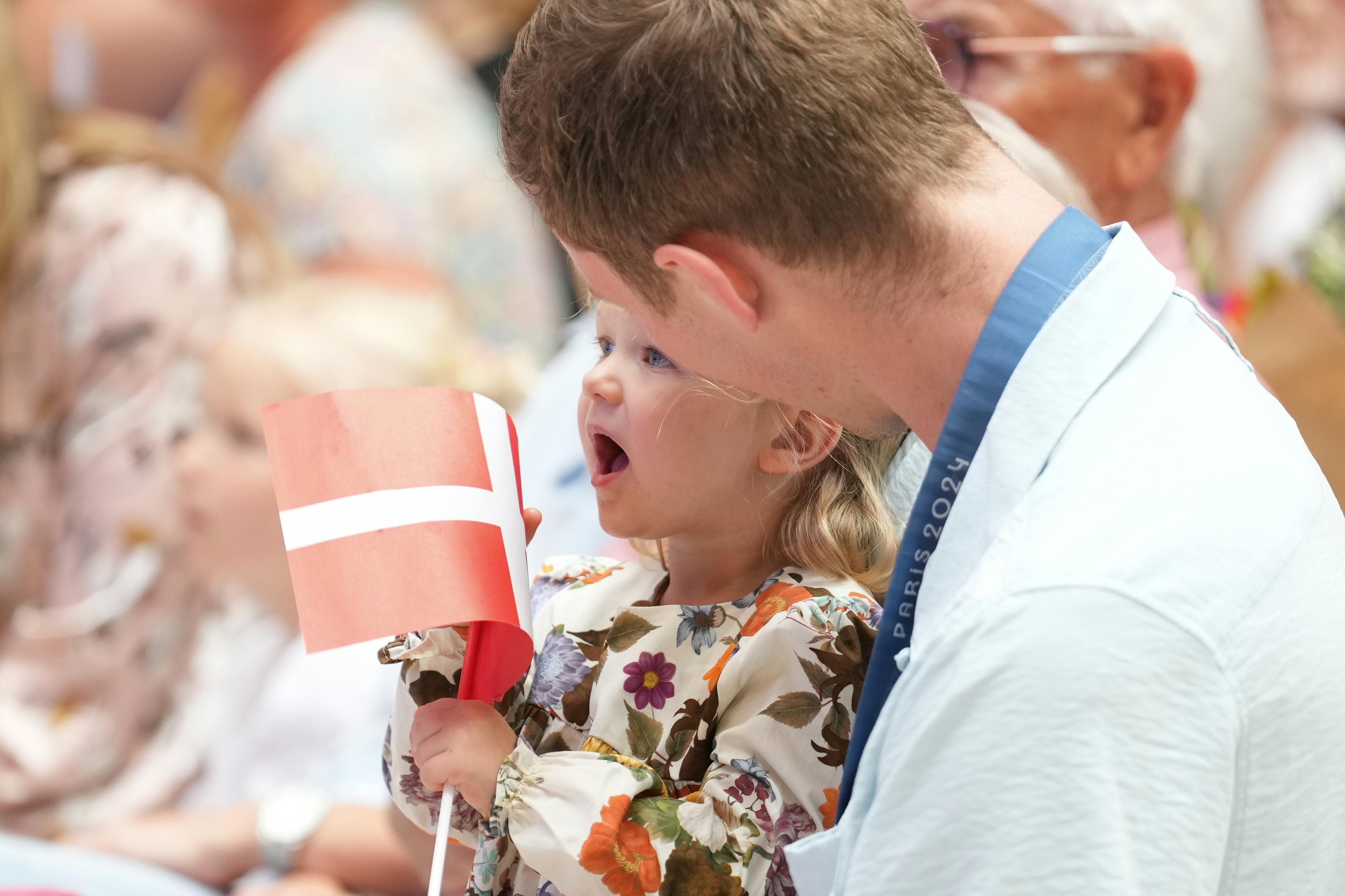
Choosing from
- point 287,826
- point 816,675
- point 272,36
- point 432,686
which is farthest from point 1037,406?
point 272,36

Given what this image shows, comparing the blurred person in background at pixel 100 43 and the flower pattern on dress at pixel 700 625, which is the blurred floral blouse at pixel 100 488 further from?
the flower pattern on dress at pixel 700 625

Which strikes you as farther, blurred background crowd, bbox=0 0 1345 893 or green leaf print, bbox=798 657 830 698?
blurred background crowd, bbox=0 0 1345 893

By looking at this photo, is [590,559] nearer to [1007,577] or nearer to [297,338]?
[1007,577]

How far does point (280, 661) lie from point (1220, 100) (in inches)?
76.9

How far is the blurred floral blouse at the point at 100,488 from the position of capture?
2.48 meters

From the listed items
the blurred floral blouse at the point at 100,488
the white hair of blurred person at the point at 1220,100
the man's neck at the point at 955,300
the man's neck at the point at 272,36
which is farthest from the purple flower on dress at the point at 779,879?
the man's neck at the point at 272,36

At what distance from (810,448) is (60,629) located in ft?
6.63

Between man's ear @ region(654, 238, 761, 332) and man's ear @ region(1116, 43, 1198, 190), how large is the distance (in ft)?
3.89

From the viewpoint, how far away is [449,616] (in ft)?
2.76


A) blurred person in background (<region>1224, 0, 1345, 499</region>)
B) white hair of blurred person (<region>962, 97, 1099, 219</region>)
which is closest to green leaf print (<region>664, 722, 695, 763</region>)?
white hair of blurred person (<region>962, 97, 1099, 219</region>)

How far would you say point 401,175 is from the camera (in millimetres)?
2541

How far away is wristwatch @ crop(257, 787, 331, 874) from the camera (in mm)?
1747

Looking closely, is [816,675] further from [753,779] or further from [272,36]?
[272,36]

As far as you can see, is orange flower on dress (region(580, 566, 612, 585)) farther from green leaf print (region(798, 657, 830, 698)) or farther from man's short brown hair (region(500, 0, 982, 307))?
man's short brown hair (region(500, 0, 982, 307))
